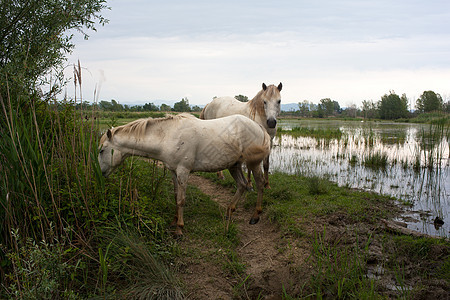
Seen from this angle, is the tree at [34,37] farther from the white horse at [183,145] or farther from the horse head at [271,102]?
the horse head at [271,102]

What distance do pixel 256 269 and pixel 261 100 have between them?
3751 mm

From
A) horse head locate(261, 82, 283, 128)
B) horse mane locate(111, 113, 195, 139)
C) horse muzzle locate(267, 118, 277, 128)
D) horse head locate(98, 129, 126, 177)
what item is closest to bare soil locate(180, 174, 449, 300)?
horse head locate(98, 129, 126, 177)

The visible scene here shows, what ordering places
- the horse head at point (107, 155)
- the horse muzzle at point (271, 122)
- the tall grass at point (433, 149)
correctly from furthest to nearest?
1. the tall grass at point (433, 149)
2. the horse muzzle at point (271, 122)
3. the horse head at point (107, 155)

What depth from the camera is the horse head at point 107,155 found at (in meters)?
4.04

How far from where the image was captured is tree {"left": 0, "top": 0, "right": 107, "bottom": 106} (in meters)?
3.47

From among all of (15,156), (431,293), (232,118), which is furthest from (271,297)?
(15,156)

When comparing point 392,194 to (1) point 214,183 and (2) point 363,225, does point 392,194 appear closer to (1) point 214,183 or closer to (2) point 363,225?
(2) point 363,225

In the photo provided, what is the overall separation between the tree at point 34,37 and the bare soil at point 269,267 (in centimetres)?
286

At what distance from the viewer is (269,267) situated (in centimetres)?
353

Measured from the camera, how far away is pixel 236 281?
3.27 m

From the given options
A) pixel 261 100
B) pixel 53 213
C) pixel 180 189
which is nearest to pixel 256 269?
pixel 180 189

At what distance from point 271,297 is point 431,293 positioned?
154 centimetres

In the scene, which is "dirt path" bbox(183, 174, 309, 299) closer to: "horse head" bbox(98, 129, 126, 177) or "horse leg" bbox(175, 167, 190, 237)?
"horse leg" bbox(175, 167, 190, 237)

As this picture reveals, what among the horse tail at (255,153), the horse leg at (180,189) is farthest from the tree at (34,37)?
the horse tail at (255,153)
